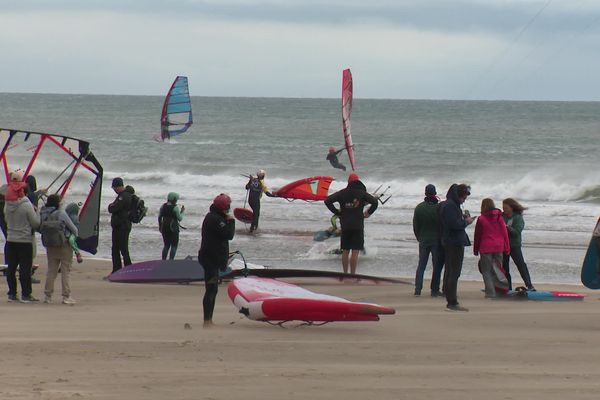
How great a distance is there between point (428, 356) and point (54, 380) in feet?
9.07

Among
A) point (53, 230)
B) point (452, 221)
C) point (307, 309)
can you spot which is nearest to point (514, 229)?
point (452, 221)

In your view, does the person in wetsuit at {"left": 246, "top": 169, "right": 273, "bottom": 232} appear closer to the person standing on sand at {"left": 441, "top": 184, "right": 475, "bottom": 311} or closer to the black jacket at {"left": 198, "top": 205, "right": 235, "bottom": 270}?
the person standing on sand at {"left": 441, "top": 184, "right": 475, "bottom": 311}

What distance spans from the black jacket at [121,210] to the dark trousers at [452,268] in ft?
13.6

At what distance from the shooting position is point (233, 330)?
852cm

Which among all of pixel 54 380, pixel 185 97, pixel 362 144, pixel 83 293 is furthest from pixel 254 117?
pixel 54 380

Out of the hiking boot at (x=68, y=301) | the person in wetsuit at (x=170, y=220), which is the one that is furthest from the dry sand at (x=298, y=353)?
the person in wetsuit at (x=170, y=220)

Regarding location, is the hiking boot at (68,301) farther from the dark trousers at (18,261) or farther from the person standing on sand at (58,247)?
the dark trousers at (18,261)

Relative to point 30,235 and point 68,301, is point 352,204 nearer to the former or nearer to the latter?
point 68,301

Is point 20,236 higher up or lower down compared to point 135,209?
lower down

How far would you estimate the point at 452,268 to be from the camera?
9969mm

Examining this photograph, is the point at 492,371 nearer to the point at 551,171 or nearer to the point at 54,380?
→ the point at 54,380

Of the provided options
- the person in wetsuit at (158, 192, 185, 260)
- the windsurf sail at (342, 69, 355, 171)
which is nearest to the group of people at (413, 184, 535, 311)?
the person in wetsuit at (158, 192, 185, 260)

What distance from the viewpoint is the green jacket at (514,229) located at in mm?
11312

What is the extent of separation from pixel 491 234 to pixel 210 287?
3469 millimetres
